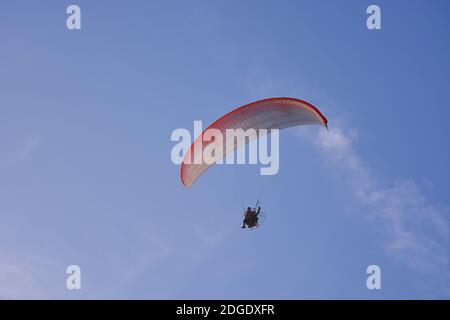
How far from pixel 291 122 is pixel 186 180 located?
543 centimetres

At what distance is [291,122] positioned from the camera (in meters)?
35.9
